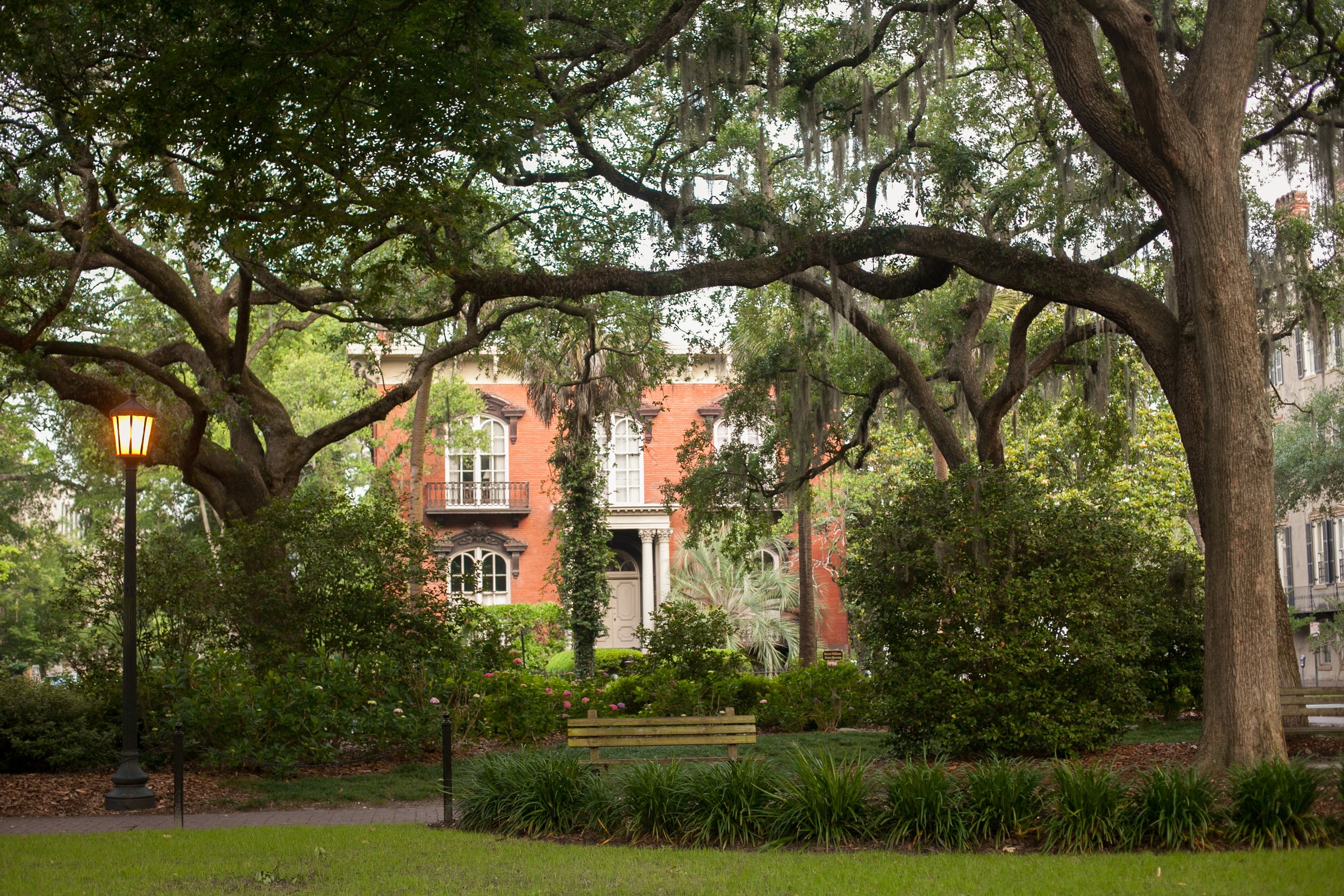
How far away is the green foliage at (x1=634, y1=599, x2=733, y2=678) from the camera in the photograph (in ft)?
60.3

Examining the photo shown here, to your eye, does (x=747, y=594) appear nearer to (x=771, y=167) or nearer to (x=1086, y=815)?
(x=771, y=167)

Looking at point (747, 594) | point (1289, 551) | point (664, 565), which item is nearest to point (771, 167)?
point (747, 594)

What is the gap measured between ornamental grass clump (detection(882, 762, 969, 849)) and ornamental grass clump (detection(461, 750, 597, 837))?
2556 millimetres

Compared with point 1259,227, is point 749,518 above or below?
below

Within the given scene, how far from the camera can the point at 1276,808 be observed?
315 inches

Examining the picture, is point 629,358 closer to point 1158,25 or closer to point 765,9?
point 765,9

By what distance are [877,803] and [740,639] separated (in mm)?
24918

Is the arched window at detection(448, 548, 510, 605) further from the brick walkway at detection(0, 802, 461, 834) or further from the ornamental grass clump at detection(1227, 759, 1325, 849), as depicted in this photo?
the ornamental grass clump at detection(1227, 759, 1325, 849)

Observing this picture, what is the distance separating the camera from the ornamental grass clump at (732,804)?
875 centimetres

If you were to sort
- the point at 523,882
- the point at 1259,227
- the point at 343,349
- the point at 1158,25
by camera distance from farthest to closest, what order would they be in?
1. the point at 343,349
2. the point at 1259,227
3. the point at 1158,25
4. the point at 523,882

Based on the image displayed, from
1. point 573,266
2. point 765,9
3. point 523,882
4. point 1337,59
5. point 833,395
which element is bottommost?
point 523,882

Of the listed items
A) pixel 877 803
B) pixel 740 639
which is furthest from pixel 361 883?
pixel 740 639

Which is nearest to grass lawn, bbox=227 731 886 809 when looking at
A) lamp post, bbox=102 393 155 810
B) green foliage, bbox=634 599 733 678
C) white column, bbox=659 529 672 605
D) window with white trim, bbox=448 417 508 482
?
lamp post, bbox=102 393 155 810

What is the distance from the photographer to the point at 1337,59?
543 inches
